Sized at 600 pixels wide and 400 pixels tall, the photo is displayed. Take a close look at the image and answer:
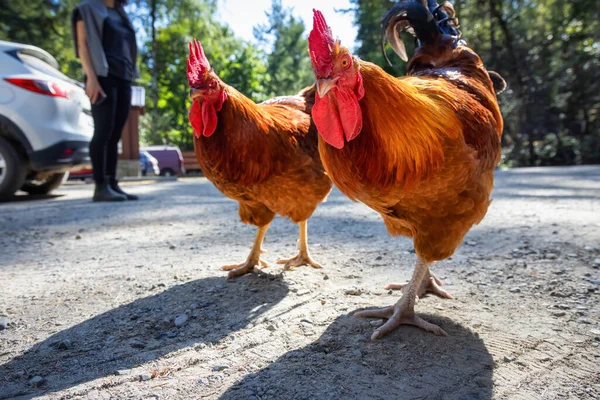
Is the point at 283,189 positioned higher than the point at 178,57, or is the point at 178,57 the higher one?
the point at 178,57

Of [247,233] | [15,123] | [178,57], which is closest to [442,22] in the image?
[247,233]

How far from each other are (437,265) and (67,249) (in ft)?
9.84

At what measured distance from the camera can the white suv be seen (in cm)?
611

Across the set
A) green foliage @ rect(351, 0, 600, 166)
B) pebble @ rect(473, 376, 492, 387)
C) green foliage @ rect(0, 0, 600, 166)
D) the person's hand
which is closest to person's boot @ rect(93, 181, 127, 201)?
the person's hand

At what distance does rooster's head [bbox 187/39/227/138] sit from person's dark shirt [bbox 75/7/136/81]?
3358 mm

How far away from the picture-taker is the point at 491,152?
97.0 inches

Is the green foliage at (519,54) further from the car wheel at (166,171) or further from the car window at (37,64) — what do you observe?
the car window at (37,64)

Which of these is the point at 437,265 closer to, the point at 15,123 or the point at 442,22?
the point at 442,22

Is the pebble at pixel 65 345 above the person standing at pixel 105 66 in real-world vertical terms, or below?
below

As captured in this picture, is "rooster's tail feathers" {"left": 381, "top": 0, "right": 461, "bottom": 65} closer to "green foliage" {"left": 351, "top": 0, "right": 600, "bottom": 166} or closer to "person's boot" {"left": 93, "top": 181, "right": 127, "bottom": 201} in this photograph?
"person's boot" {"left": 93, "top": 181, "right": 127, "bottom": 201}

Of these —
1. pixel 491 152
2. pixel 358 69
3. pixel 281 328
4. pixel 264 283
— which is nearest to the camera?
pixel 358 69

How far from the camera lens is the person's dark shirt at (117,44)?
223 inches

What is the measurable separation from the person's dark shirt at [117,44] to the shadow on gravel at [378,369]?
4915 millimetres

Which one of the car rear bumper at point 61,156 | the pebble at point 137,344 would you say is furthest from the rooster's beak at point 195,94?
the car rear bumper at point 61,156
